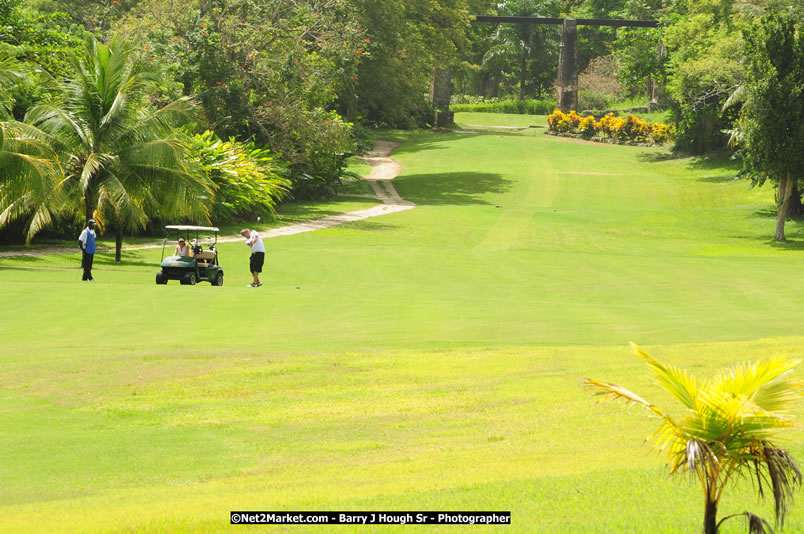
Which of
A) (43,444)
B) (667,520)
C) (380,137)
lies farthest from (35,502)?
(380,137)

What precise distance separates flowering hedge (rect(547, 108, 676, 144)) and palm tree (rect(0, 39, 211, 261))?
48.2 m

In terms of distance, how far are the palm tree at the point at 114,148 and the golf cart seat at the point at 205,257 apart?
467cm

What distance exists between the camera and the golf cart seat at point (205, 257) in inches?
902

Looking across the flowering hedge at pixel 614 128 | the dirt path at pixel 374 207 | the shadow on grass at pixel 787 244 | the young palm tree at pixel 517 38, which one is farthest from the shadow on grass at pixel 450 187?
the young palm tree at pixel 517 38

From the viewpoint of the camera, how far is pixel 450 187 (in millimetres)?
53281

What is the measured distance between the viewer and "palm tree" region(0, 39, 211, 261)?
27219mm

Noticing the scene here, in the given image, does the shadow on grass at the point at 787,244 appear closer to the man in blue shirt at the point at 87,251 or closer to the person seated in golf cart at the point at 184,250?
the person seated in golf cart at the point at 184,250

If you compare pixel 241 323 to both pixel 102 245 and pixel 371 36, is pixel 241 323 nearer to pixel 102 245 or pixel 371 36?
pixel 102 245

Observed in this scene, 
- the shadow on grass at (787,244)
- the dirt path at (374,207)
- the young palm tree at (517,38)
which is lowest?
the shadow on grass at (787,244)

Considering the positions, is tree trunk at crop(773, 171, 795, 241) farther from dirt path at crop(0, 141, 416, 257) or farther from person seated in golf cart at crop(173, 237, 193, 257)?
person seated in golf cart at crop(173, 237, 193, 257)

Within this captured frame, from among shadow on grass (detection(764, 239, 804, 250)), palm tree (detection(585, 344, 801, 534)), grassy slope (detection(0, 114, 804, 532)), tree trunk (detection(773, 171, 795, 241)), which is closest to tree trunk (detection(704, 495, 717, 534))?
palm tree (detection(585, 344, 801, 534))

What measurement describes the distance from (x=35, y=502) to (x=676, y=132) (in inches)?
2428

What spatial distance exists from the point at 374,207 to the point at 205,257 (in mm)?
23081

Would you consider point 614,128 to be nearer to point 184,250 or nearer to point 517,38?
point 517,38
